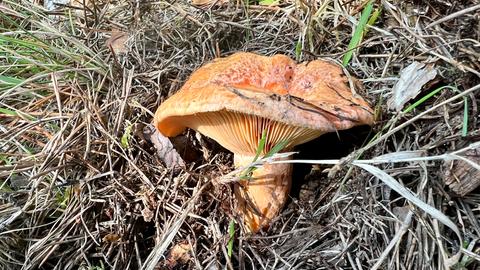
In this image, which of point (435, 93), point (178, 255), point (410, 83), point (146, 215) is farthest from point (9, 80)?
point (435, 93)

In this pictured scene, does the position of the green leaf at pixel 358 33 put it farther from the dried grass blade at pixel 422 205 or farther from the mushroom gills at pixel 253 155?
the dried grass blade at pixel 422 205

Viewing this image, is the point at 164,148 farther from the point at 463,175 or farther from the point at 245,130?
the point at 463,175

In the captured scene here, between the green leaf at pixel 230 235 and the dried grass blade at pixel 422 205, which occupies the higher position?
the dried grass blade at pixel 422 205

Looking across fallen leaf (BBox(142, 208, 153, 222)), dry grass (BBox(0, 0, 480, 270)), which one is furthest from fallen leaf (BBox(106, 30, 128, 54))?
fallen leaf (BBox(142, 208, 153, 222))

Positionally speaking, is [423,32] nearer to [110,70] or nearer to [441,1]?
[441,1]

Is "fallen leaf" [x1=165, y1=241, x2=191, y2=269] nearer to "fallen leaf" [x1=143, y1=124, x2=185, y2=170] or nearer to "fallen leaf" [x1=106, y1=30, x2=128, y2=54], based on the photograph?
"fallen leaf" [x1=143, y1=124, x2=185, y2=170]

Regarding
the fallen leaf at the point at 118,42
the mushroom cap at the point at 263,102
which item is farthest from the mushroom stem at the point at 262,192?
the fallen leaf at the point at 118,42
